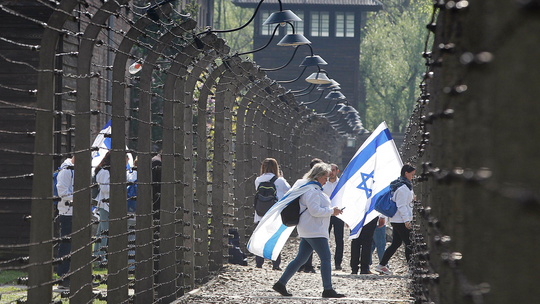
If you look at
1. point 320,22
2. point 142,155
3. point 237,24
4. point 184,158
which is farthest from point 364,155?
point 237,24

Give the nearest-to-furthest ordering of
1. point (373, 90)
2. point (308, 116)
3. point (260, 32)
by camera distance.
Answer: point (308, 116) → point (260, 32) → point (373, 90)

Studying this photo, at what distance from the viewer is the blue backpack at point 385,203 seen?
33.6 ft

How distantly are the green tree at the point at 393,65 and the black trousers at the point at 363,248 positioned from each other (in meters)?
42.5

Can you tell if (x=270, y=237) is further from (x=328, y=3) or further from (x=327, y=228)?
(x=328, y=3)

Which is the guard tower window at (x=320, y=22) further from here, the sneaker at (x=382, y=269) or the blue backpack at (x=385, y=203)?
the blue backpack at (x=385, y=203)

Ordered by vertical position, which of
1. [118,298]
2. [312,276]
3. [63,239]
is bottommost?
[312,276]

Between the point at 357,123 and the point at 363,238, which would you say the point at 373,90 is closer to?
the point at 357,123

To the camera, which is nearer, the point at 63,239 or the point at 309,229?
the point at 63,239

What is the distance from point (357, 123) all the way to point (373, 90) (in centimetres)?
2512

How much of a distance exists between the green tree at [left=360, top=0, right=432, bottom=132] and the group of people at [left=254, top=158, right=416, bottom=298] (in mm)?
42111

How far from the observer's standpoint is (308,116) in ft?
63.7

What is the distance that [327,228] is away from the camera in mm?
8375

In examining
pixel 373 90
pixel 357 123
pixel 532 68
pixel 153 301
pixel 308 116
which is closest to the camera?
pixel 532 68

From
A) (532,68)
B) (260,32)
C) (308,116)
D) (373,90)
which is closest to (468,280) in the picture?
(532,68)
